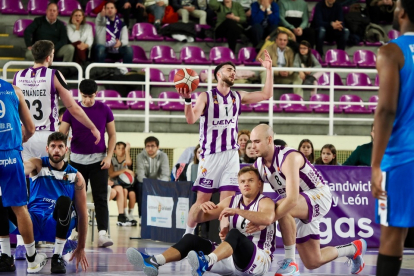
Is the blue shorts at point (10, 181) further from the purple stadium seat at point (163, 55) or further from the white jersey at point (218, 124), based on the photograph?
the purple stadium seat at point (163, 55)

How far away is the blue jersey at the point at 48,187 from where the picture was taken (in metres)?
7.67

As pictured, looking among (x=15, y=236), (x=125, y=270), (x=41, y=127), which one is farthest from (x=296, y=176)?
(x=15, y=236)

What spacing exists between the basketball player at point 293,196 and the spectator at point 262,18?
34.1 ft

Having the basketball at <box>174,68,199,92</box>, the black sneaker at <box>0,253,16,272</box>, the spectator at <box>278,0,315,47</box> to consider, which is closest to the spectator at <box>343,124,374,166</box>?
the basketball at <box>174,68,199,92</box>

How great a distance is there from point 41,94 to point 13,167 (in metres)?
1.65

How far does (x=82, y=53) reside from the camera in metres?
15.8

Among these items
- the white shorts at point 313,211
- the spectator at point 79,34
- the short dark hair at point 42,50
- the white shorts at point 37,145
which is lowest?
the white shorts at point 313,211

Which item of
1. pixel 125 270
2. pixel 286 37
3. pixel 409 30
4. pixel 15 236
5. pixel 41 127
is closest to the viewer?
pixel 409 30

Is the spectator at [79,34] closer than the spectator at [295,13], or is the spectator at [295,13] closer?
the spectator at [79,34]

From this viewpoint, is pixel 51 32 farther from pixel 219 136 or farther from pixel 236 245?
pixel 236 245

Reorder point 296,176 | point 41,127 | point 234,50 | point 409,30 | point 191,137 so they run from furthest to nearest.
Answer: point 234,50
point 191,137
point 41,127
point 296,176
point 409,30

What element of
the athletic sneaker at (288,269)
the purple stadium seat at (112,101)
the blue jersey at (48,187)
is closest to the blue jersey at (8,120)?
the blue jersey at (48,187)

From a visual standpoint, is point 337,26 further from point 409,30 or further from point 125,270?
point 409,30

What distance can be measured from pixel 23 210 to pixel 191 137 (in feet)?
26.3
